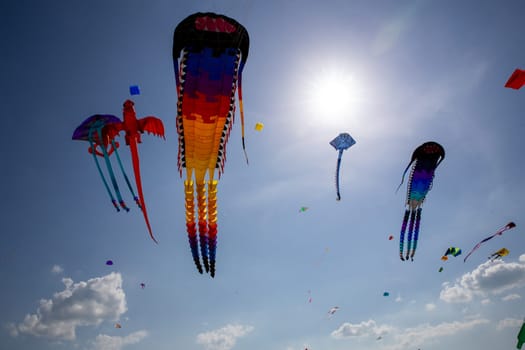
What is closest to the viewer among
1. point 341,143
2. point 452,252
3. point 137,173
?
point 137,173

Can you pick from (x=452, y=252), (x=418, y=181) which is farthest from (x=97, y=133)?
(x=452, y=252)

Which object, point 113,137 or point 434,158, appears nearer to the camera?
point 113,137

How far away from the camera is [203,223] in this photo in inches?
820

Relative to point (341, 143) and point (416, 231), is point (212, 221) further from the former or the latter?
point (416, 231)

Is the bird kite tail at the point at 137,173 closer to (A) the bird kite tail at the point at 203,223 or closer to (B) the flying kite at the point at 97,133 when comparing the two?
(B) the flying kite at the point at 97,133

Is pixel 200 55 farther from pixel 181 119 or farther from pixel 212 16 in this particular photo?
pixel 181 119

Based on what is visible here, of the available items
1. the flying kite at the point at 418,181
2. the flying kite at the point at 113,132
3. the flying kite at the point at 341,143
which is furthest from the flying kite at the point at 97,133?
the flying kite at the point at 418,181

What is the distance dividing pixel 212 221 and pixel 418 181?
20.7m

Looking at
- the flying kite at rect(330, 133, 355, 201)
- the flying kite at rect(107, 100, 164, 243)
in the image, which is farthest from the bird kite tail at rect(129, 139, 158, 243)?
the flying kite at rect(330, 133, 355, 201)

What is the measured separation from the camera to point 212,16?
15047 mm

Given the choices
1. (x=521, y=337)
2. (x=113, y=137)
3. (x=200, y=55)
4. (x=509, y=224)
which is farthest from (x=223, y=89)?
(x=509, y=224)

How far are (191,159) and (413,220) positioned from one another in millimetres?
23936

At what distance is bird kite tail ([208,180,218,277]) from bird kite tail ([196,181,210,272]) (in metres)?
0.26

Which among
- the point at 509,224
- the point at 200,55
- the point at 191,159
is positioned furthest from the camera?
the point at 509,224
